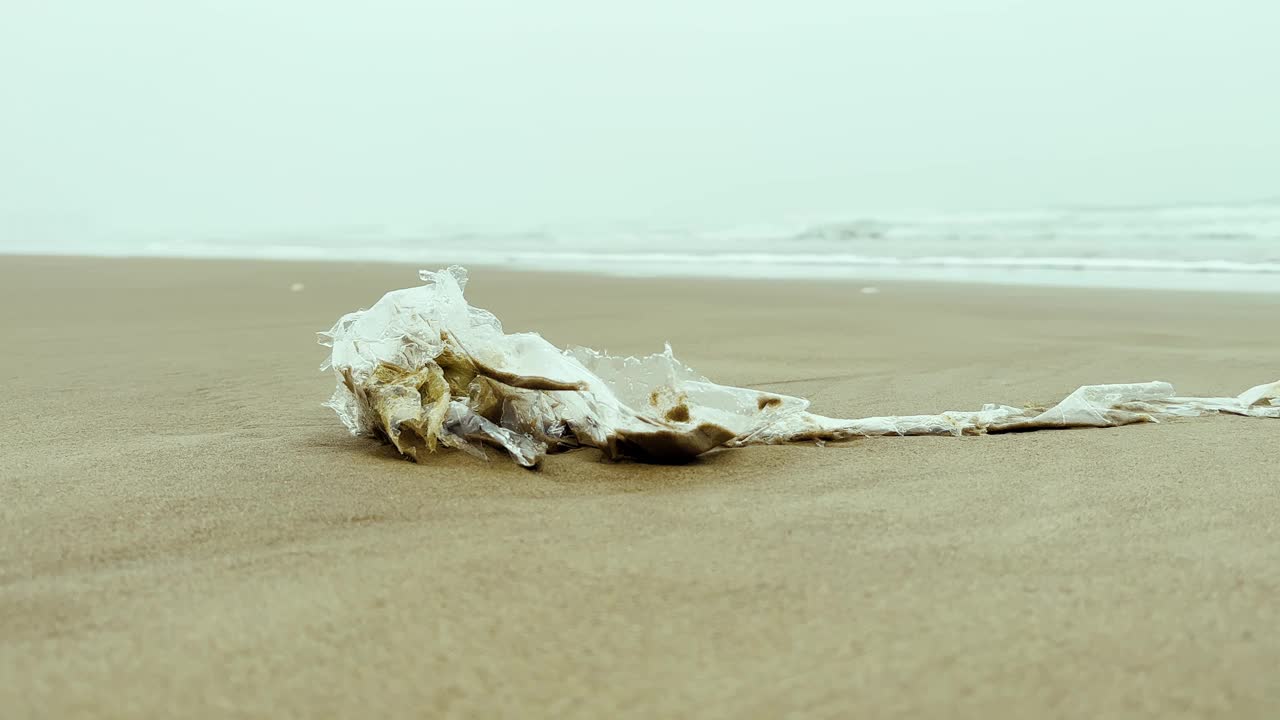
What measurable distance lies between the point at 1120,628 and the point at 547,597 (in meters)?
0.69

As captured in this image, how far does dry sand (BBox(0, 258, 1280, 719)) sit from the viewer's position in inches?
44.8

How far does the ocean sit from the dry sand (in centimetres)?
617

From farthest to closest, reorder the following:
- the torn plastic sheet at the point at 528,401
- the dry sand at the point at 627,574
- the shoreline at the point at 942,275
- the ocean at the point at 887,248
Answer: the ocean at the point at 887,248, the shoreline at the point at 942,275, the torn plastic sheet at the point at 528,401, the dry sand at the point at 627,574

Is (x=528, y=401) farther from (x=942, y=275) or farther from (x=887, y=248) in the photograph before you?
(x=887, y=248)

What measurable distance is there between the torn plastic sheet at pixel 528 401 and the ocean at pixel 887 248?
5846 millimetres

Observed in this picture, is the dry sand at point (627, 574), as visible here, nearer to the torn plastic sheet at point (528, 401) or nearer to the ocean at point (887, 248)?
the torn plastic sheet at point (528, 401)

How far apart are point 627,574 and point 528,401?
36.3 inches

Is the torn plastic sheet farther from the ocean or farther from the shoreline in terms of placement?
the ocean

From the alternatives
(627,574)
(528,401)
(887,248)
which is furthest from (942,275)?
(627,574)

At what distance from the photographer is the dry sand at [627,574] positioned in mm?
1139

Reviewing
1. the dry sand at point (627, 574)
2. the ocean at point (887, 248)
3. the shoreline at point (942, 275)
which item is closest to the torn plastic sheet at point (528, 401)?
the dry sand at point (627, 574)

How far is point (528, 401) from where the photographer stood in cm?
235

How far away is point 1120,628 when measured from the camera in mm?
1280

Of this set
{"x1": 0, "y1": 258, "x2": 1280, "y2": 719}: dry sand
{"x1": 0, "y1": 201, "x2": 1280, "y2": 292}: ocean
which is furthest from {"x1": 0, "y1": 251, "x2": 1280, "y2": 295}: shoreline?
{"x1": 0, "y1": 258, "x2": 1280, "y2": 719}: dry sand
